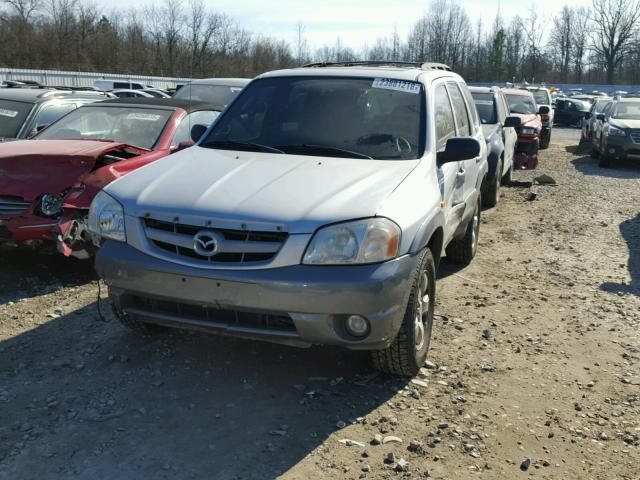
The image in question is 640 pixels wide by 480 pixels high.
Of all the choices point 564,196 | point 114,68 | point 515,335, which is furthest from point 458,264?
point 114,68

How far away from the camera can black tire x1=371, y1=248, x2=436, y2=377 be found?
3.67 metres

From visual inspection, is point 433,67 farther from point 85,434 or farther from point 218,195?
point 85,434

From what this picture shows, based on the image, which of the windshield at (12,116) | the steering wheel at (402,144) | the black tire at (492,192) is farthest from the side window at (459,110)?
the windshield at (12,116)

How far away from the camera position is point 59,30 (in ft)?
188

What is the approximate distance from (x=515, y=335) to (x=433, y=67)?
2486mm

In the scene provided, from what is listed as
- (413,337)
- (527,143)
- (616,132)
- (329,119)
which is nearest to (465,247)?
(329,119)

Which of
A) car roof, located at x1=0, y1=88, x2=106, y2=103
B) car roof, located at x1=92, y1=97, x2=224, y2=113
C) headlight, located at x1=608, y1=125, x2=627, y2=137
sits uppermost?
car roof, located at x1=0, y1=88, x2=106, y2=103

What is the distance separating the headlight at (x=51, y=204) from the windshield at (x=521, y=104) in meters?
12.9

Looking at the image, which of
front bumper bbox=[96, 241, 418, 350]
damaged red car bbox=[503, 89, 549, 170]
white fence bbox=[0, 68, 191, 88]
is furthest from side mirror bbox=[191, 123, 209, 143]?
white fence bbox=[0, 68, 191, 88]

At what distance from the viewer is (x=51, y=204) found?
532cm

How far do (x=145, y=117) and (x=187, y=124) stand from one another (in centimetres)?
44

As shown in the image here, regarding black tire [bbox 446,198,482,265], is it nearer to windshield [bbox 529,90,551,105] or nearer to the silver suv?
the silver suv

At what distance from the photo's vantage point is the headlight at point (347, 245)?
327cm

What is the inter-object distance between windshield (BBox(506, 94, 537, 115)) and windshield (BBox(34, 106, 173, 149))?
→ 1135 centimetres
